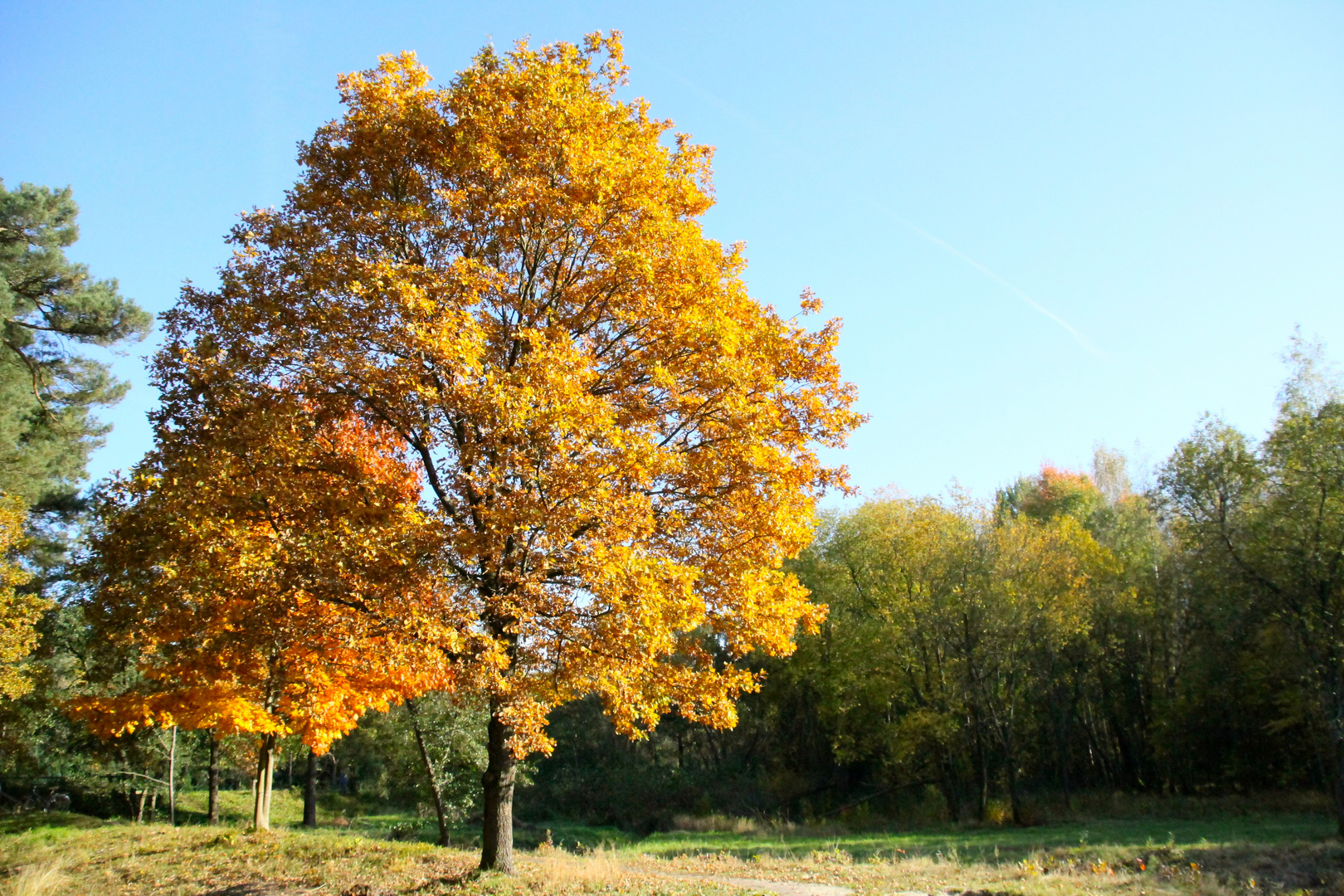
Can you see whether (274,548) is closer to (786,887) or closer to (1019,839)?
(786,887)

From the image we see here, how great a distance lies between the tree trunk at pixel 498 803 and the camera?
1079 cm

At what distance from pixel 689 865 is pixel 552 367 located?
13418mm

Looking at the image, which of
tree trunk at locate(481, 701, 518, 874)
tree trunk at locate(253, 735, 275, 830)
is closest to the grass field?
tree trunk at locate(481, 701, 518, 874)

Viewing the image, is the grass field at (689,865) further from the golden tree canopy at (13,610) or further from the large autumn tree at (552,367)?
the golden tree canopy at (13,610)

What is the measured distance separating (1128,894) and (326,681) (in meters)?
11.8

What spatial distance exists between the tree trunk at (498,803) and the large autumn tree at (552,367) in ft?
0.13

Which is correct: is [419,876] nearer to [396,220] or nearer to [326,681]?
[326,681]

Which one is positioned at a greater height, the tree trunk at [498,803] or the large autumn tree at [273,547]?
the large autumn tree at [273,547]

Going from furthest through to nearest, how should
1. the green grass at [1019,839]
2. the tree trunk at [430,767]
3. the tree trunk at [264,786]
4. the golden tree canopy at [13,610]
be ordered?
the tree trunk at [430,767] < the golden tree canopy at [13,610] < the tree trunk at [264,786] < the green grass at [1019,839]

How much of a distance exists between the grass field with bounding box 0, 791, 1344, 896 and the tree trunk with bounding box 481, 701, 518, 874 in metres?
0.40

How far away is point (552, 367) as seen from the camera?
8.68 metres

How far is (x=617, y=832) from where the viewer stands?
33.8 meters

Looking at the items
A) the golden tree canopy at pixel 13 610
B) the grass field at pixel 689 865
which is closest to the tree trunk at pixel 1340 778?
the grass field at pixel 689 865

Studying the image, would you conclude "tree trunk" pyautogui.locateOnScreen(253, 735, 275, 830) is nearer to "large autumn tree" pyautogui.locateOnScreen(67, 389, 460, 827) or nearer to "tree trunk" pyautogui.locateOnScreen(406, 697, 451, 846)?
"tree trunk" pyautogui.locateOnScreen(406, 697, 451, 846)
